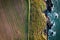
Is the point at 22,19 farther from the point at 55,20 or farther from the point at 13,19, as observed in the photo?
the point at 55,20

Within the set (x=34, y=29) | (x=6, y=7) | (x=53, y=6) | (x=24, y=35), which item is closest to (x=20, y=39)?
(x=24, y=35)

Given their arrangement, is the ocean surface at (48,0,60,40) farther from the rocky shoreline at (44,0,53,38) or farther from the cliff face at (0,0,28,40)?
the cliff face at (0,0,28,40)

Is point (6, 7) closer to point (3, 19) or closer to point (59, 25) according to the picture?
point (3, 19)

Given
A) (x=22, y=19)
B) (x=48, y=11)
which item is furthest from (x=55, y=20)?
(x=22, y=19)

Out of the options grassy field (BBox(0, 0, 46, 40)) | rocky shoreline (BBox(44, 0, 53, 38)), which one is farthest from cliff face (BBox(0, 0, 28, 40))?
rocky shoreline (BBox(44, 0, 53, 38))

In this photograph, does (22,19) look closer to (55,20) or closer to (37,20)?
(37,20)

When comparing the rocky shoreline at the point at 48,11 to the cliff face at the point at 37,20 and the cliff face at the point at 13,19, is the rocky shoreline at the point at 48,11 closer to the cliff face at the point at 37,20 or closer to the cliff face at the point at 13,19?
the cliff face at the point at 37,20
